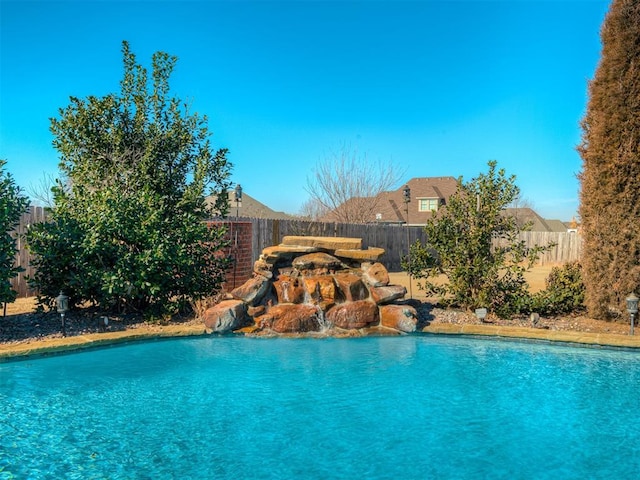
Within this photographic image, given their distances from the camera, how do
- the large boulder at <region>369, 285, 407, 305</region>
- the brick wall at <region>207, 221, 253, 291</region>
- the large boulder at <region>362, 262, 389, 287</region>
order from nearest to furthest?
the large boulder at <region>369, 285, 407, 305</region> < the large boulder at <region>362, 262, 389, 287</region> < the brick wall at <region>207, 221, 253, 291</region>

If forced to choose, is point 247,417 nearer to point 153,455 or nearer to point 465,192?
point 153,455

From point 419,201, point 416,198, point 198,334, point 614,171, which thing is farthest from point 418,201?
point 198,334

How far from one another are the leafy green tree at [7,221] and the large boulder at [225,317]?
2.78 metres

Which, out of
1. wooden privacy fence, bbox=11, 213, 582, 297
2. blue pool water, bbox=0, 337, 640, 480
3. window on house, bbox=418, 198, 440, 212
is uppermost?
window on house, bbox=418, 198, 440, 212

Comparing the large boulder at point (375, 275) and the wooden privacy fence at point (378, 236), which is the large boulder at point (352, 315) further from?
the wooden privacy fence at point (378, 236)

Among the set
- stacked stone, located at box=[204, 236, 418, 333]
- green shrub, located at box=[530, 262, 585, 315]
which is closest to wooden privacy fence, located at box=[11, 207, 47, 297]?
stacked stone, located at box=[204, 236, 418, 333]

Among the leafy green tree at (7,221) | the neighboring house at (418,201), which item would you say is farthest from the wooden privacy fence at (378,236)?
the neighboring house at (418,201)

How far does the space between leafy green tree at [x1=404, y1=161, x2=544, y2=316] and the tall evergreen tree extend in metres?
1.02

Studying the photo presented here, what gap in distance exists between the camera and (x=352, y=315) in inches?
322

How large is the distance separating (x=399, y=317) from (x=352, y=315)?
76 cm

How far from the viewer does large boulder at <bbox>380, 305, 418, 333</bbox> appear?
8102 millimetres

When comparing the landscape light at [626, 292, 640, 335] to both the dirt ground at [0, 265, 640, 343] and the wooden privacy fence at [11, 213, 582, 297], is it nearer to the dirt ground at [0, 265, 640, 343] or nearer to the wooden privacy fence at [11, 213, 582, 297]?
the dirt ground at [0, 265, 640, 343]

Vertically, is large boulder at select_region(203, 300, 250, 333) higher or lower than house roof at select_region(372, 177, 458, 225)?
lower

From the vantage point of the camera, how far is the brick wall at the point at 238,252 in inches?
419
